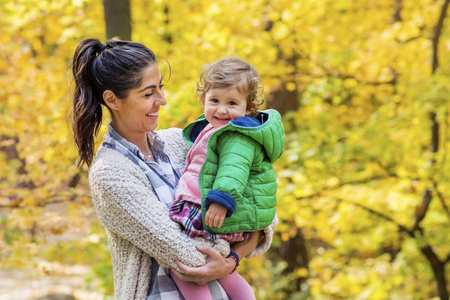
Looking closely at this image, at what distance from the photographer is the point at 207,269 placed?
1705 mm

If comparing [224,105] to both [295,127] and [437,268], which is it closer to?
[437,268]

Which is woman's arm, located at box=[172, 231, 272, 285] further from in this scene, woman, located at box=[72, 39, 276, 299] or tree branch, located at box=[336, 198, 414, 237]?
tree branch, located at box=[336, 198, 414, 237]

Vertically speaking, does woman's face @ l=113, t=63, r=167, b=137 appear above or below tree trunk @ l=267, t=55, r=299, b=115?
above

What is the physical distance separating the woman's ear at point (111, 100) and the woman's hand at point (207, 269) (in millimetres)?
628

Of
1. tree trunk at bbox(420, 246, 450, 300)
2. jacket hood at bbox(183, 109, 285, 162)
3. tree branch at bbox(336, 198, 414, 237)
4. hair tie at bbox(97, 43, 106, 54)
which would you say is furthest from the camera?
tree trunk at bbox(420, 246, 450, 300)

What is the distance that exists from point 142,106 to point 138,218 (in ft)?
1.43

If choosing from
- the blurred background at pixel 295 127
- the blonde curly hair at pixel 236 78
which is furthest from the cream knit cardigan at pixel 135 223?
the blurred background at pixel 295 127

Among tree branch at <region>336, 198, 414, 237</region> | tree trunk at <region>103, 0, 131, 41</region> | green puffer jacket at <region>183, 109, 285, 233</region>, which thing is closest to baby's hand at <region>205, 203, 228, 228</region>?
green puffer jacket at <region>183, 109, 285, 233</region>

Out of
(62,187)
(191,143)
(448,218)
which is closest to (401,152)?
(448,218)

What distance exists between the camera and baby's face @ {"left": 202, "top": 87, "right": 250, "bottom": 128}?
1.93 meters

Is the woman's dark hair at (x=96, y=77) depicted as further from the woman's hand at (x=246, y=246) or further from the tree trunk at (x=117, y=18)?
the tree trunk at (x=117, y=18)

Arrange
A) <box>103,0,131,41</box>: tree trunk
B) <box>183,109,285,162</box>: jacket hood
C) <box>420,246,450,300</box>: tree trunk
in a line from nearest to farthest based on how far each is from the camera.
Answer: <box>183,109,285,162</box>: jacket hood, <box>103,0,131,41</box>: tree trunk, <box>420,246,450,300</box>: tree trunk

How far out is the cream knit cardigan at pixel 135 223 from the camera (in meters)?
1.67

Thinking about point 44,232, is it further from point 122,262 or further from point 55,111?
point 122,262
